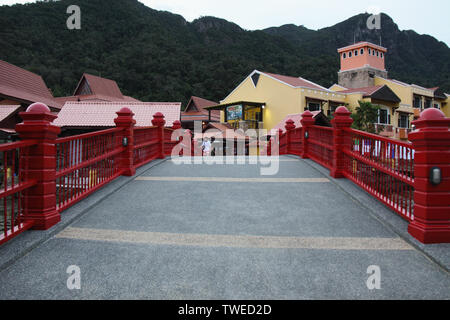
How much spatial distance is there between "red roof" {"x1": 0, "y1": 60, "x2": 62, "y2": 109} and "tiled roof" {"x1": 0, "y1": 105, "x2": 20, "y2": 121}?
33.2 inches

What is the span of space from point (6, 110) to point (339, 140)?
792 inches

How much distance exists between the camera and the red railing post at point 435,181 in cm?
383

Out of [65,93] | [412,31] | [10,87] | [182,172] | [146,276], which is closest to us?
[146,276]

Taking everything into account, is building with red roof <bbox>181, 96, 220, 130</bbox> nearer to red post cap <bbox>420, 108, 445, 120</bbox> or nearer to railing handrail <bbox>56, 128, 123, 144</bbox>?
railing handrail <bbox>56, 128, 123, 144</bbox>

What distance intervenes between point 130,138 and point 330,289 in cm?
592

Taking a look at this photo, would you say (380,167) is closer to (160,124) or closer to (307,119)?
(307,119)

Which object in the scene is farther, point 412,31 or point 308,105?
point 412,31

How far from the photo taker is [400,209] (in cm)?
471

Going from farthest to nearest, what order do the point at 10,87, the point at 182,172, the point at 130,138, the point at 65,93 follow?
the point at 65,93, the point at 10,87, the point at 182,172, the point at 130,138

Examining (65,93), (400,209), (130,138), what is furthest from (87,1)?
(400,209)

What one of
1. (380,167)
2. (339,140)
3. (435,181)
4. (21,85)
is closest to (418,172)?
(435,181)

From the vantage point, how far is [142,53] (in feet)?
221

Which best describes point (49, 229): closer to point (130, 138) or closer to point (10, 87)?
point (130, 138)

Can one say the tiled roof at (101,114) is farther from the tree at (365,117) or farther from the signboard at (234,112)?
the tree at (365,117)
